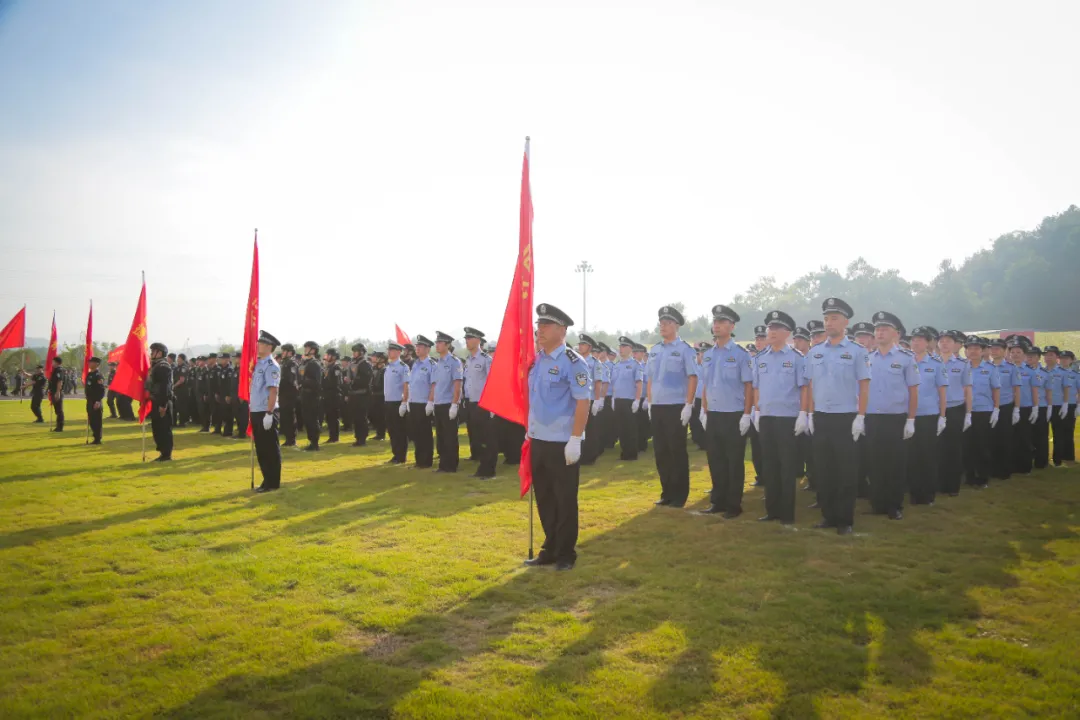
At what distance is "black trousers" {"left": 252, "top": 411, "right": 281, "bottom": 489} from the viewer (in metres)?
9.84

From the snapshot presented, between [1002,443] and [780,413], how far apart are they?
6.21 meters

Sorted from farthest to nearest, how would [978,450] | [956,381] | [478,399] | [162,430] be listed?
1. [162,430]
2. [478,399]
3. [978,450]
4. [956,381]

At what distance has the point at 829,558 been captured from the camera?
6172mm

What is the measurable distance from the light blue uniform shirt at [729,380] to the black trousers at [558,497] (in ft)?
9.58

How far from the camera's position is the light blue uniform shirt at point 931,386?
8.87 metres

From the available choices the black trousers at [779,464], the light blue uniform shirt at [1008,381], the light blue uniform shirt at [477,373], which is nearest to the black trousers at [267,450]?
the light blue uniform shirt at [477,373]

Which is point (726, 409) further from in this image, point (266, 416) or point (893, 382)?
point (266, 416)

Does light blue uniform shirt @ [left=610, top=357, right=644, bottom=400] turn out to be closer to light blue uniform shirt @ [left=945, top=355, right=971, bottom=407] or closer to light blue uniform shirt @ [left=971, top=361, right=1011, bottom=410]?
light blue uniform shirt @ [left=945, top=355, right=971, bottom=407]

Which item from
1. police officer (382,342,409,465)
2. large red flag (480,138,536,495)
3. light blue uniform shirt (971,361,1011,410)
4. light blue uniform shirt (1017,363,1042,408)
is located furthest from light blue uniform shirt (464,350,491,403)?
light blue uniform shirt (1017,363,1042,408)

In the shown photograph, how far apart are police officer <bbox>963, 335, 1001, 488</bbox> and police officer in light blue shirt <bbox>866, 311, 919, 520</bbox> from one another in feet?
10.3

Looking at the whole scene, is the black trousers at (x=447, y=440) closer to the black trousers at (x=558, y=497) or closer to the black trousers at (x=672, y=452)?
the black trousers at (x=672, y=452)

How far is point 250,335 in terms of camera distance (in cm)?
1005

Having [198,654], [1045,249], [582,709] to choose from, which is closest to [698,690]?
[582,709]

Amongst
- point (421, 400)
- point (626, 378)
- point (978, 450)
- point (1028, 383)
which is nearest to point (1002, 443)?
point (978, 450)
